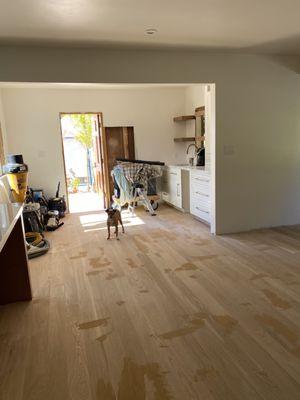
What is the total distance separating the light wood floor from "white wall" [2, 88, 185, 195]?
265cm

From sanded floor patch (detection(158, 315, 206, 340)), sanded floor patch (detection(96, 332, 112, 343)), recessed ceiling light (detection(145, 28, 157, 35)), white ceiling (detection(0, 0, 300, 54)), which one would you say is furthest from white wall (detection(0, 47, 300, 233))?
sanded floor patch (detection(96, 332, 112, 343))

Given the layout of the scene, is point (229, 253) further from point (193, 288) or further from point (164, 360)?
point (164, 360)

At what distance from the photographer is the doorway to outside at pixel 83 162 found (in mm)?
6645

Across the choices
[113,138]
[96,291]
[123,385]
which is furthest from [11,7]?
[113,138]

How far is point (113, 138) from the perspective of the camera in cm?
638

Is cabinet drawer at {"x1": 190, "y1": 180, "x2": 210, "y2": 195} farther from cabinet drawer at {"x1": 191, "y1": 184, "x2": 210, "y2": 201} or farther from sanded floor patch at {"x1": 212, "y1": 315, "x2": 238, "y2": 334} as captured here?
sanded floor patch at {"x1": 212, "y1": 315, "x2": 238, "y2": 334}

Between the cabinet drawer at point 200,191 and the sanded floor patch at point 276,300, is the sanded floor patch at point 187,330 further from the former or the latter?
the cabinet drawer at point 200,191

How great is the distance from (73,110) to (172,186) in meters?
2.48

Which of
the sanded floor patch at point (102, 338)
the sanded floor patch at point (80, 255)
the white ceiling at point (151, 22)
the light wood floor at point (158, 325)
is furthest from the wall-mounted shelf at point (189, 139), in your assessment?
the sanded floor patch at point (102, 338)

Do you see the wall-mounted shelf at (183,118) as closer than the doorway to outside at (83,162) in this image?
Yes

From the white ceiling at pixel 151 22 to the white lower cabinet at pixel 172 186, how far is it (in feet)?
8.50

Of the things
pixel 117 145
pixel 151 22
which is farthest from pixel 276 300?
pixel 117 145

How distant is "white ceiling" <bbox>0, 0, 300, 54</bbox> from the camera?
7.94ft

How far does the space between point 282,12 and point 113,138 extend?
419 centimetres
